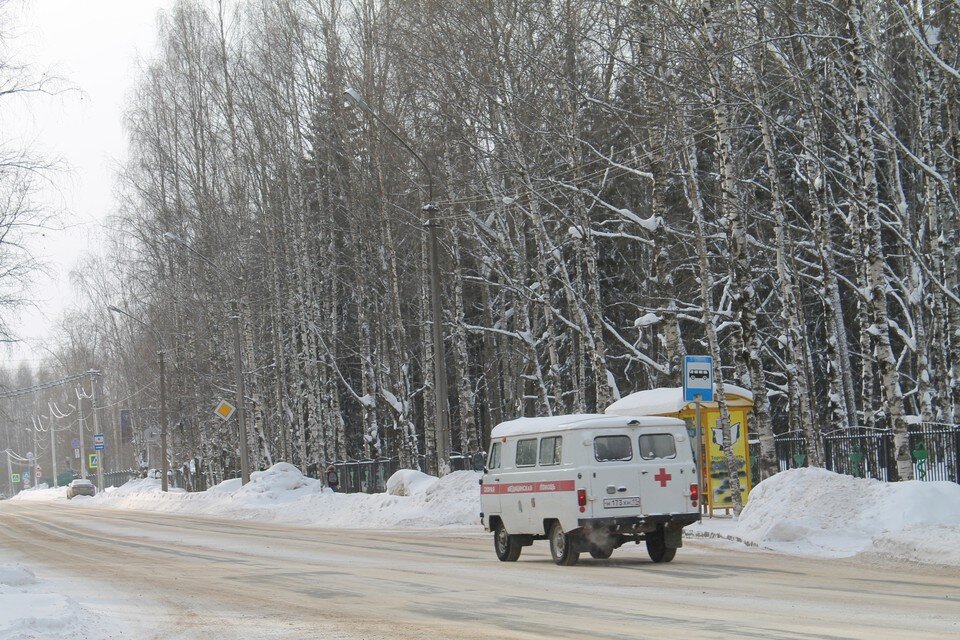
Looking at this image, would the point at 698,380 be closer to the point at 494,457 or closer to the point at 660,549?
the point at 494,457

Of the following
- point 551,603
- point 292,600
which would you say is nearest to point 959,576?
point 551,603

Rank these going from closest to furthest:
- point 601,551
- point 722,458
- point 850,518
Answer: point 601,551, point 850,518, point 722,458

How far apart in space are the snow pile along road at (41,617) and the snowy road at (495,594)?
21.2 inches

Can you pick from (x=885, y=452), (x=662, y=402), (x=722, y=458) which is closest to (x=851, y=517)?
(x=885, y=452)

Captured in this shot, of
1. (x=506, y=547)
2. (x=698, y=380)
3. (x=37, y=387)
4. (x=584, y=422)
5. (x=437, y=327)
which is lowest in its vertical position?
(x=506, y=547)

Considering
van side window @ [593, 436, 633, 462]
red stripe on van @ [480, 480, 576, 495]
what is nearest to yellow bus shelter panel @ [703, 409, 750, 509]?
red stripe on van @ [480, 480, 576, 495]

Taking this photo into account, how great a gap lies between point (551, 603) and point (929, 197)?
1649 cm

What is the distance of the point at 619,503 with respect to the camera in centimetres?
1712

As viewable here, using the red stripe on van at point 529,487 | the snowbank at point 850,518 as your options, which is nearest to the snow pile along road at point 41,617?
the red stripe on van at point 529,487

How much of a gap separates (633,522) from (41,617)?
824 cm

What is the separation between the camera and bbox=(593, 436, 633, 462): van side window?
1731cm

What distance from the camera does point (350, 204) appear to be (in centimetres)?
4797

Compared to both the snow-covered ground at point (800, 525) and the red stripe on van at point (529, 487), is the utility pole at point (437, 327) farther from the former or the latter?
the red stripe on van at point (529, 487)

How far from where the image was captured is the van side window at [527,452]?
60.6 feet
